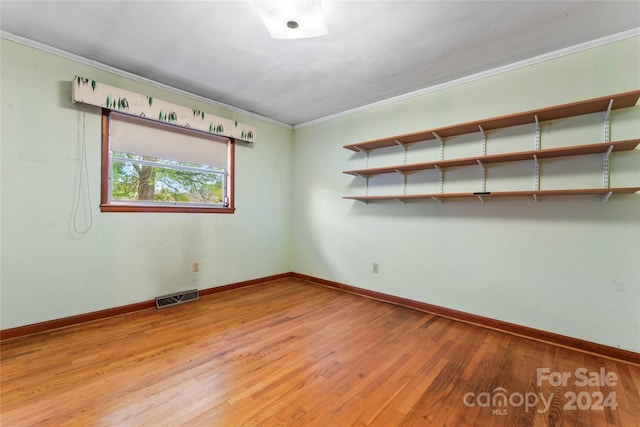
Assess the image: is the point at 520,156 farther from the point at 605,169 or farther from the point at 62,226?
the point at 62,226

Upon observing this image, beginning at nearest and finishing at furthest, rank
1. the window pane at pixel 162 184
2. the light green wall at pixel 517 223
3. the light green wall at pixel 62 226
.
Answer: the light green wall at pixel 517 223 → the light green wall at pixel 62 226 → the window pane at pixel 162 184

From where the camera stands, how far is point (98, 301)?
262cm

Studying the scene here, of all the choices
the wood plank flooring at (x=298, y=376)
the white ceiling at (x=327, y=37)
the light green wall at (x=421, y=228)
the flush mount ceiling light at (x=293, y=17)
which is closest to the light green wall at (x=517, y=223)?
the light green wall at (x=421, y=228)

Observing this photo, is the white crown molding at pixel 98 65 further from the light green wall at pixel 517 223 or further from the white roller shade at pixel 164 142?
the light green wall at pixel 517 223

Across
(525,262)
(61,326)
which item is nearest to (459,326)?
(525,262)

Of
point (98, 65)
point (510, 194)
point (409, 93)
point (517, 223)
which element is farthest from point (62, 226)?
point (517, 223)

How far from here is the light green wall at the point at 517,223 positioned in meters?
2.09

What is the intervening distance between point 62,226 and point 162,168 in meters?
1.06

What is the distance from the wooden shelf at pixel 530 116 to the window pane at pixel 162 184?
217 centimetres

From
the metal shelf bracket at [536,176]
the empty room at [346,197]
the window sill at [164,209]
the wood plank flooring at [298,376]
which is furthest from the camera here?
the window sill at [164,209]

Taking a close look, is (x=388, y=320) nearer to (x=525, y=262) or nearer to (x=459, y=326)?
(x=459, y=326)

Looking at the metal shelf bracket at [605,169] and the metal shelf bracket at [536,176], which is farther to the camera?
the metal shelf bracket at [536,176]

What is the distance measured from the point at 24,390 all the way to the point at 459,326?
10.8 ft

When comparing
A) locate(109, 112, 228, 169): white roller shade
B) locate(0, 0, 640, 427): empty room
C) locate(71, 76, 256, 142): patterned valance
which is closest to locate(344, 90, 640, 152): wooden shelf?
locate(0, 0, 640, 427): empty room
